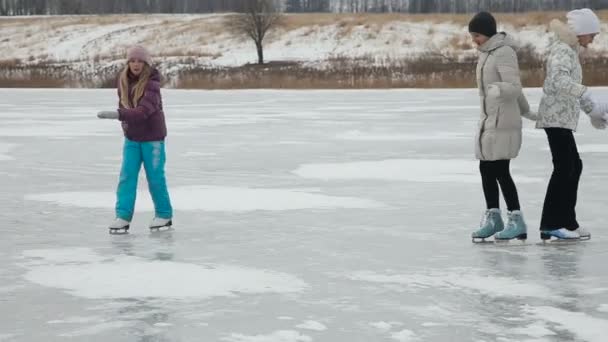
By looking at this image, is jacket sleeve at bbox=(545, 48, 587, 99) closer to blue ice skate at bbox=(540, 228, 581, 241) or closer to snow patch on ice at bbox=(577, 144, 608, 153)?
blue ice skate at bbox=(540, 228, 581, 241)

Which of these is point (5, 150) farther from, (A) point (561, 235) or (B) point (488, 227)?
(A) point (561, 235)

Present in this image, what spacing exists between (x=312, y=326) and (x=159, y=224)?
3.08 meters

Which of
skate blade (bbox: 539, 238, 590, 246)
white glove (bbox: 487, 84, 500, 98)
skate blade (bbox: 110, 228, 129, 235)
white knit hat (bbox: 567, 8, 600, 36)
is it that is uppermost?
white knit hat (bbox: 567, 8, 600, 36)

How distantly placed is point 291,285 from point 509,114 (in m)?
1.97

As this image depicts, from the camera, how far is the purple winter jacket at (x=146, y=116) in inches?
288

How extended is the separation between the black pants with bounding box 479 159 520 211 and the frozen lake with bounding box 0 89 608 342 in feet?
1.10

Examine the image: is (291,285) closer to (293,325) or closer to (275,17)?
(293,325)

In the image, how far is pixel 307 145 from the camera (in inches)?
542

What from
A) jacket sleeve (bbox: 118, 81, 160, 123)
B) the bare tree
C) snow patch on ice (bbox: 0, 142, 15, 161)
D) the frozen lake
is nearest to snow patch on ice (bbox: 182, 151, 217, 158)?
the frozen lake

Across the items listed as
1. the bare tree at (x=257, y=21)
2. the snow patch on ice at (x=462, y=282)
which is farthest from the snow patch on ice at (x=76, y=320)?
the bare tree at (x=257, y=21)

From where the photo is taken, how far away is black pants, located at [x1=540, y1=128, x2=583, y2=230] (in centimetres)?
675

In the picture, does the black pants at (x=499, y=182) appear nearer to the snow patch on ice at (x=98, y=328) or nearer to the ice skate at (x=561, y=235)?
the ice skate at (x=561, y=235)

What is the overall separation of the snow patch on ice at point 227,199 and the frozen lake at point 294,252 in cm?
3

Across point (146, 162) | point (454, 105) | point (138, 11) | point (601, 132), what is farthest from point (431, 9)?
point (146, 162)
